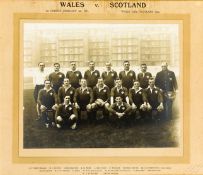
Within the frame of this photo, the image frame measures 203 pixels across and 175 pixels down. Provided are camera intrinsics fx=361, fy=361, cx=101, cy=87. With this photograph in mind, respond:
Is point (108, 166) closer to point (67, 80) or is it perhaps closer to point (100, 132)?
point (100, 132)

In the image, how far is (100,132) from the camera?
108cm

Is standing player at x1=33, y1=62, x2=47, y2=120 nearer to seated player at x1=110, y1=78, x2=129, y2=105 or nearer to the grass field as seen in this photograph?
the grass field

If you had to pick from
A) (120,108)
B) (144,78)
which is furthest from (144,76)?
(120,108)

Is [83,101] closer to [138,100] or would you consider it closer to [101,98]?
[101,98]

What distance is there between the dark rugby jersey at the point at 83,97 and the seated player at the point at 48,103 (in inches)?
2.6

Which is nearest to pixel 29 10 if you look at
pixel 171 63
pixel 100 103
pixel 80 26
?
pixel 80 26

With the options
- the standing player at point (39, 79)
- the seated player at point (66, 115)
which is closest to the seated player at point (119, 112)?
the seated player at point (66, 115)

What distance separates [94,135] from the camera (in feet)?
3.54

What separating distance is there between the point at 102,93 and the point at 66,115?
13 cm

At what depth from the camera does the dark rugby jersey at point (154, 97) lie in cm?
108

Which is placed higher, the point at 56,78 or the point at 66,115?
the point at 56,78

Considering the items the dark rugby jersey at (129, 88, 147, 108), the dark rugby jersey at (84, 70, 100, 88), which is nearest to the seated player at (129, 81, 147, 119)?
the dark rugby jersey at (129, 88, 147, 108)

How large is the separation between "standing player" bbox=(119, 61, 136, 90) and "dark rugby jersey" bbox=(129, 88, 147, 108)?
1.0 inches
